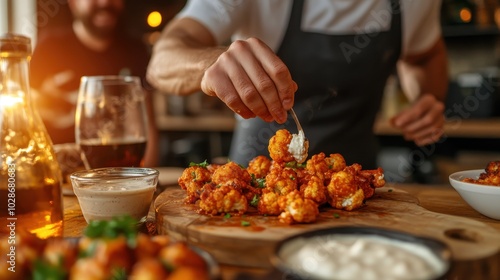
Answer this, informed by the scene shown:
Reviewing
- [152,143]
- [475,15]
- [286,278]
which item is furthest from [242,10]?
[475,15]

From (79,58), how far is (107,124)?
1.89 meters

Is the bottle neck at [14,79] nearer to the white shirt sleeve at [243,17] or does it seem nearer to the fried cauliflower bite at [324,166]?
the fried cauliflower bite at [324,166]

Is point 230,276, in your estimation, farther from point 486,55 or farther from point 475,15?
point 486,55

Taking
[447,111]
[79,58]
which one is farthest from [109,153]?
[447,111]

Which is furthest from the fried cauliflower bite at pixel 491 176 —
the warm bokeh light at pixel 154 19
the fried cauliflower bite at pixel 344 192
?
the warm bokeh light at pixel 154 19

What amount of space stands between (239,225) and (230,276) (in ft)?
0.47

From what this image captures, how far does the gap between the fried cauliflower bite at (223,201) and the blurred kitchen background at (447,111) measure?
2816 mm

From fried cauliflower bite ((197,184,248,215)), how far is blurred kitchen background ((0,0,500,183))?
282 cm

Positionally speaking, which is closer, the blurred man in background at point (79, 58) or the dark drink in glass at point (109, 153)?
the dark drink in glass at point (109, 153)

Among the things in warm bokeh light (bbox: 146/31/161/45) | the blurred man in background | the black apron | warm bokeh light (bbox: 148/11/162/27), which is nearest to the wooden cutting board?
the black apron

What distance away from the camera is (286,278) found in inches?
27.1

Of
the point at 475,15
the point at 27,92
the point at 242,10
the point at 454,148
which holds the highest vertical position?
the point at 475,15

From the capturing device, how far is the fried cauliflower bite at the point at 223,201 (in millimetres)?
1088

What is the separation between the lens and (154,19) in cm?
528
